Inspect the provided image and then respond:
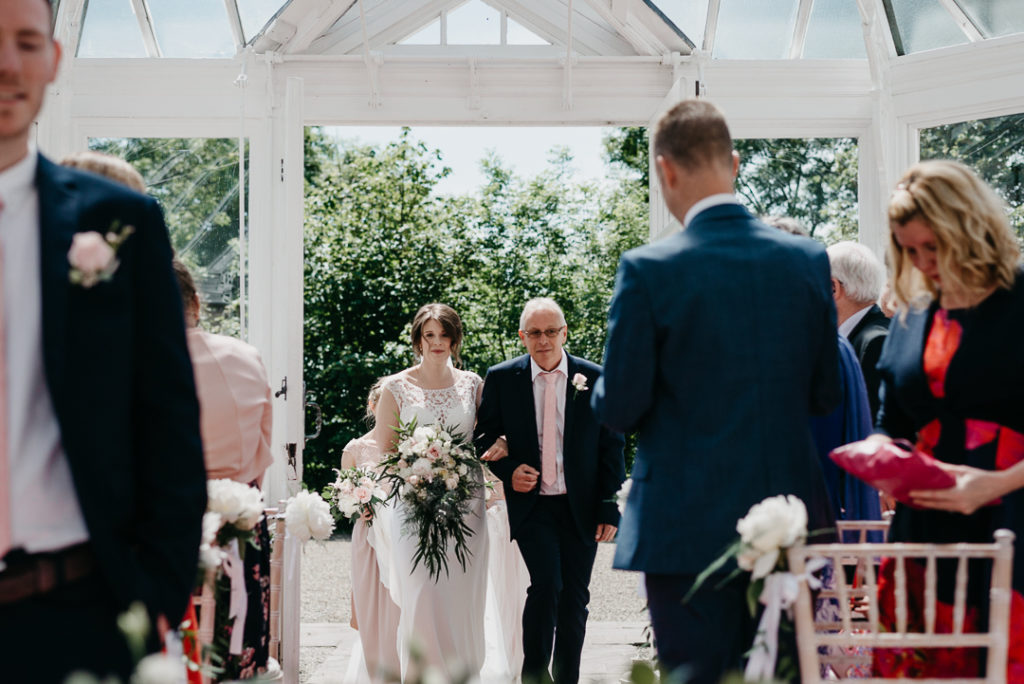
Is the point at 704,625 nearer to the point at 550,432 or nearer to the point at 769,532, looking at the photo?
the point at 769,532

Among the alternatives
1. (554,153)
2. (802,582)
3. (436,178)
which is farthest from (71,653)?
(554,153)

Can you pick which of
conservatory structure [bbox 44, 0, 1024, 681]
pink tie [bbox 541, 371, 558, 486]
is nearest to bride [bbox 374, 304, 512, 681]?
pink tie [bbox 541, 371, 558, 486]

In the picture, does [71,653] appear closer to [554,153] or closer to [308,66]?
[308,66]

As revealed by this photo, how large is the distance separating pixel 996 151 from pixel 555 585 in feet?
10.5

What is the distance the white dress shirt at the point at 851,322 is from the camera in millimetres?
4332

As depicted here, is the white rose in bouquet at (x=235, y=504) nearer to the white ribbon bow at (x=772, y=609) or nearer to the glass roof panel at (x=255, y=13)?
the white ribbon bow at (x=772, y=609)

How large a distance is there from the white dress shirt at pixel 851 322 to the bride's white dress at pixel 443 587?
2.01 m

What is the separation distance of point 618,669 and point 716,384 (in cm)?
398

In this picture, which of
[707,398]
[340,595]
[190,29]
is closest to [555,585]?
[707,398]

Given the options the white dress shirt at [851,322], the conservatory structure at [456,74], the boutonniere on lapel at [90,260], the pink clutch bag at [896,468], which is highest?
the conservatory structure at [456,74]

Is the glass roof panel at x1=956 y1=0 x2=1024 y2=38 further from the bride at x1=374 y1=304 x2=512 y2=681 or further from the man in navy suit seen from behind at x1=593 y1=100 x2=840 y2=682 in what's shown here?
the man in navy suit seen from behind at x1=593 y1=100 x2=840 y2=682

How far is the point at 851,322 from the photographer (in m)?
4.34

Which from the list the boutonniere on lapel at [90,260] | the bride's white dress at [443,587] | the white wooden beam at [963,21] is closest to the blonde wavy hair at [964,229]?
the boutonniere on lapel at [90,260]

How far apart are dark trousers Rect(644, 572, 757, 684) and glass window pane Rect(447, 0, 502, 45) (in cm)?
451
